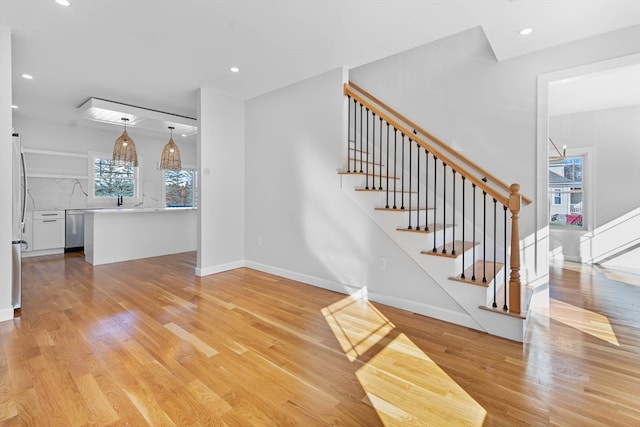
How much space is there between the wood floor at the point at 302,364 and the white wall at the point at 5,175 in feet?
0.96

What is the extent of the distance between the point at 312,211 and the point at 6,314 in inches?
126

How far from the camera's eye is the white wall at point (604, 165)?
4.95 metres

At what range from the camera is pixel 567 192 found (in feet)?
19.1

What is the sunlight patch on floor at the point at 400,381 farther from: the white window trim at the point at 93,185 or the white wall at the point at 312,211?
the white window trim at the point at 93,185

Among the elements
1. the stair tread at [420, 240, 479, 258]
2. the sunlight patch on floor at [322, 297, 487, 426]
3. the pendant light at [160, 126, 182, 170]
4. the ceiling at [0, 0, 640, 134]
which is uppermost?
the ceiling at [0, 0, 640, 134]

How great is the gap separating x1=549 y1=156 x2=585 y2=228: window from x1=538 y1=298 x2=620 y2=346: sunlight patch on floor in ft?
11.4

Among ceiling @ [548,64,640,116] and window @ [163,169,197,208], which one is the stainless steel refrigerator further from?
ceiling @ [548,64,640,116]

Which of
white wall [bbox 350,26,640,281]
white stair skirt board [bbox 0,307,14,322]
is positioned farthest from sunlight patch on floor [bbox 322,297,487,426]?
white stair skirt board [bbox 0,307,14,322]

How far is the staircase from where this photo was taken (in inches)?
98.6

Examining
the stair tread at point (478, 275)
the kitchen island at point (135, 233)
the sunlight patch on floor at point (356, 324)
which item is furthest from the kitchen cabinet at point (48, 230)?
the stair tread at point (478, 275)

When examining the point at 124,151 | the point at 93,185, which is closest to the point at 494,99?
the point at 124,151

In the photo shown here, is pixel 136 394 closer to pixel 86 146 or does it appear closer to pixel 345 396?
pixel 345 396

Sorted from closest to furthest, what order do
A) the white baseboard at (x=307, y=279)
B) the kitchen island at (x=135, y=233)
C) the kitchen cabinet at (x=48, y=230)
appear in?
the white baseboard at (x=307, y=279) → the kitchen island at (x=135, y=233) → the kitchen cabinet at (x=48, y=230)

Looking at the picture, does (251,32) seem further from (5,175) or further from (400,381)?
(400,381)
